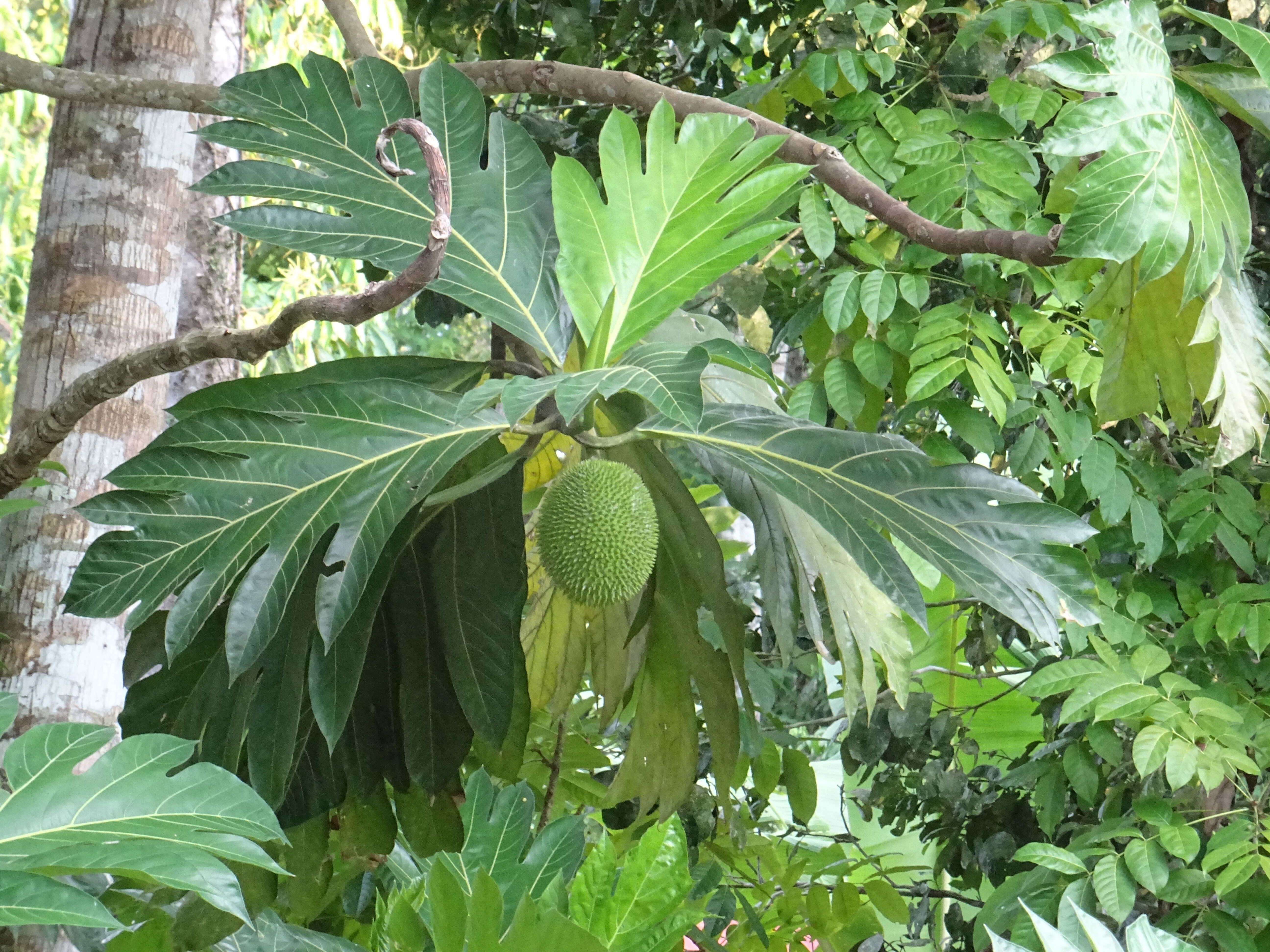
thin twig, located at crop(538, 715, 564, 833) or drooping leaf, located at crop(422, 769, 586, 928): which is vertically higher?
drooping leaf, located at crop(422, 769, 586, 928)

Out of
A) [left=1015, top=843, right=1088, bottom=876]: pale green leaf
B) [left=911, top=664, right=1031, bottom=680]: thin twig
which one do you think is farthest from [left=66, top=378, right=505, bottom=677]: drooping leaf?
[left=911, top=664, right=1031, bottom=680]: thin twig

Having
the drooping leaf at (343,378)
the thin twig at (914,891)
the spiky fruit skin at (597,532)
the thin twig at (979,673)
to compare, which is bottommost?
the thin twig at (914,891)

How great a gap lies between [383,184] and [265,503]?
257 mm

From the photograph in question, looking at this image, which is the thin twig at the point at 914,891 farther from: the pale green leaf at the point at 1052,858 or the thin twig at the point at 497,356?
the thin twig at the point at 497,356

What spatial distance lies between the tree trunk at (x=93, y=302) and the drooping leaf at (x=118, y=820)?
0.65 m

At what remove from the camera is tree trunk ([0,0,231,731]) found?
112cm

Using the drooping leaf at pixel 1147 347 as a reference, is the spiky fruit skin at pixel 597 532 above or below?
below

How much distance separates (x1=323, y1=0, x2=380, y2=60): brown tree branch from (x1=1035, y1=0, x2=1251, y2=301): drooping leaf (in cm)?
58

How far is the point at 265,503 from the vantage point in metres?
0.65

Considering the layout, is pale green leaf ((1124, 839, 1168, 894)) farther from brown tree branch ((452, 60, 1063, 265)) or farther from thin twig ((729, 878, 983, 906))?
brown tree branch ((452, 60, 1063, 265))

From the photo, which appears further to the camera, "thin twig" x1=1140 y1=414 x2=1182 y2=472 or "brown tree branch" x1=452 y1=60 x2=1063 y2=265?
"thin twig" x1=1140 y1=414 x2=1182 y2=472

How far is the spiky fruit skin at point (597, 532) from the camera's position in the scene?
0.72 meters

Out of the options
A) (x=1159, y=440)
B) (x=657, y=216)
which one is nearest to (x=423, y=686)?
(x=657, y=216)

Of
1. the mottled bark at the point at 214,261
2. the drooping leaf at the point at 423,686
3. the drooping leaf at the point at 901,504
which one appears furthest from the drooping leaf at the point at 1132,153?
the mottled bark at the point at 214,261
